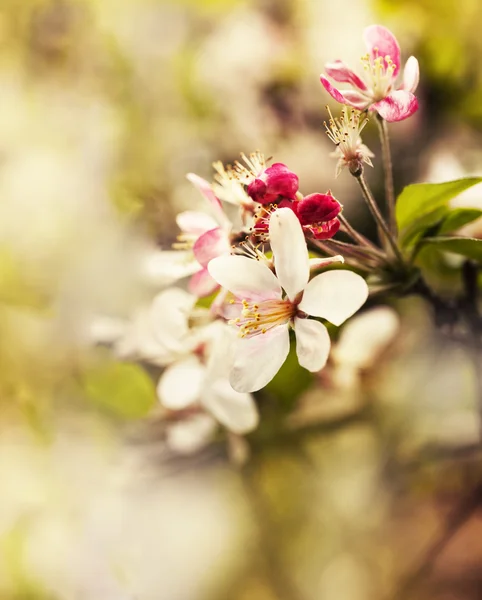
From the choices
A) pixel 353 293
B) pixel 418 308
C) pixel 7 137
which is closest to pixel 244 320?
pixel 353 293

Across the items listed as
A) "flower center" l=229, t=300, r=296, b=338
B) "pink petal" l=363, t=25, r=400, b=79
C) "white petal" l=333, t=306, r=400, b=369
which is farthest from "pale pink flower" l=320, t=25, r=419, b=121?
"white petal" l=333, t=306, r=400, b=369

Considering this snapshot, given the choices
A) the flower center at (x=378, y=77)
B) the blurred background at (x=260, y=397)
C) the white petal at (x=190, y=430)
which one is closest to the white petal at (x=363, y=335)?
the blurred background at (x=260, y=397)

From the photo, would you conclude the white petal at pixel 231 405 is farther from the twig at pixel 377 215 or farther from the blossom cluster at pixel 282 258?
the twig at pixel 377 215

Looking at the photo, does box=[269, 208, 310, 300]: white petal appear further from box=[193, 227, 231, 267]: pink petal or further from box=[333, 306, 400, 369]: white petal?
box=[333, 306, 400, 369]: white petal

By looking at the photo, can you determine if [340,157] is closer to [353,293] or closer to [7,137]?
[353,293]

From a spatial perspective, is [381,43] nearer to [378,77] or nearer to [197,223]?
[378,77]
